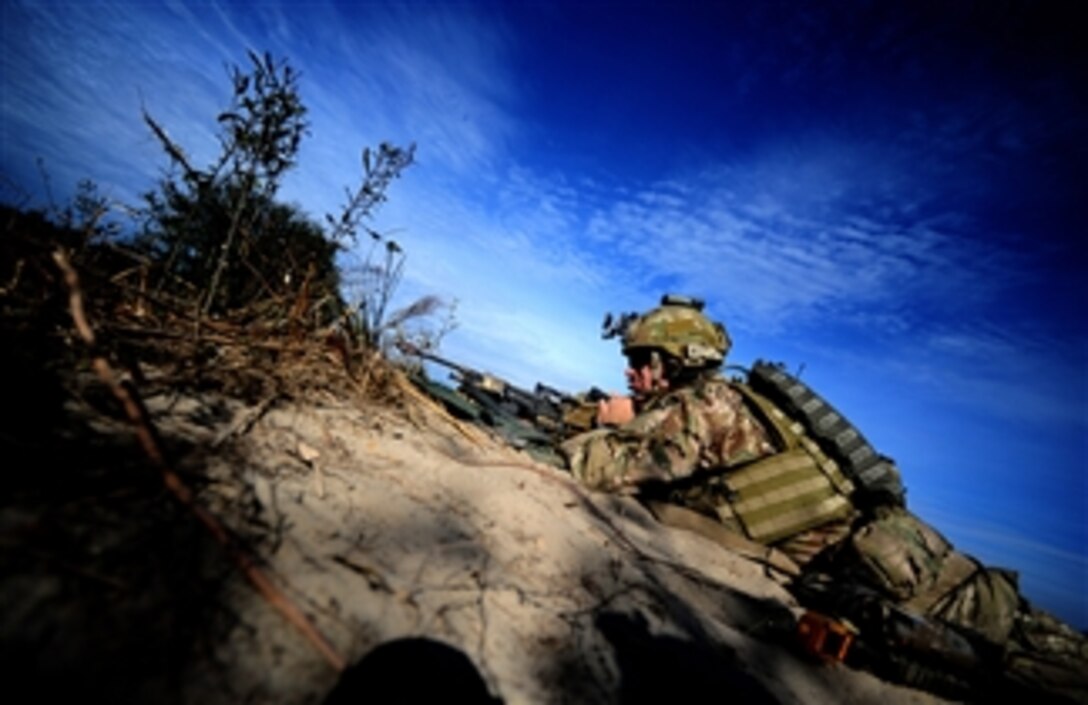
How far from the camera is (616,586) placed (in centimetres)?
195

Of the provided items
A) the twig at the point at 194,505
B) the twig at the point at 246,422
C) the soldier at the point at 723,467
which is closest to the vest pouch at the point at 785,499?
the soldier at the point at 723,467

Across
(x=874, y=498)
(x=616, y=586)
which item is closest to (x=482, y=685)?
(x=616, y=586)

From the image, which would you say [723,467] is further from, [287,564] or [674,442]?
[287,564]

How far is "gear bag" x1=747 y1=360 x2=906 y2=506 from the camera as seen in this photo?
3.69 metres

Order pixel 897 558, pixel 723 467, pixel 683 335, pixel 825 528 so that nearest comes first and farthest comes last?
pixel 897 558 < pixel 825 528 < pixel 723 467 < pixel 683 335

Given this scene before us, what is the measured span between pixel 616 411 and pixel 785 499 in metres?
1.74

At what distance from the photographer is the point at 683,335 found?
4.85m

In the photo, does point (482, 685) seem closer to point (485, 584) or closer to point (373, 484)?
point (485, 584)

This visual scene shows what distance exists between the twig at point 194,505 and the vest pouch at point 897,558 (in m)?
3.47

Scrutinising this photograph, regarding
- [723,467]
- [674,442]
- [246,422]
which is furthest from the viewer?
[723,467]

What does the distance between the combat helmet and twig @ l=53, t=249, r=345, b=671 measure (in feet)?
13.7

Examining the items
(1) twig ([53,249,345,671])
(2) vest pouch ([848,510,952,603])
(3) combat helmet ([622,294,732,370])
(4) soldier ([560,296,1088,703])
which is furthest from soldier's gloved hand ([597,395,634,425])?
(1) twig ([53,249,345,671])

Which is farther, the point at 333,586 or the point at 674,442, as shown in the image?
the point at 674,442

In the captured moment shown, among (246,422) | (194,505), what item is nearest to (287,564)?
(194,505)
